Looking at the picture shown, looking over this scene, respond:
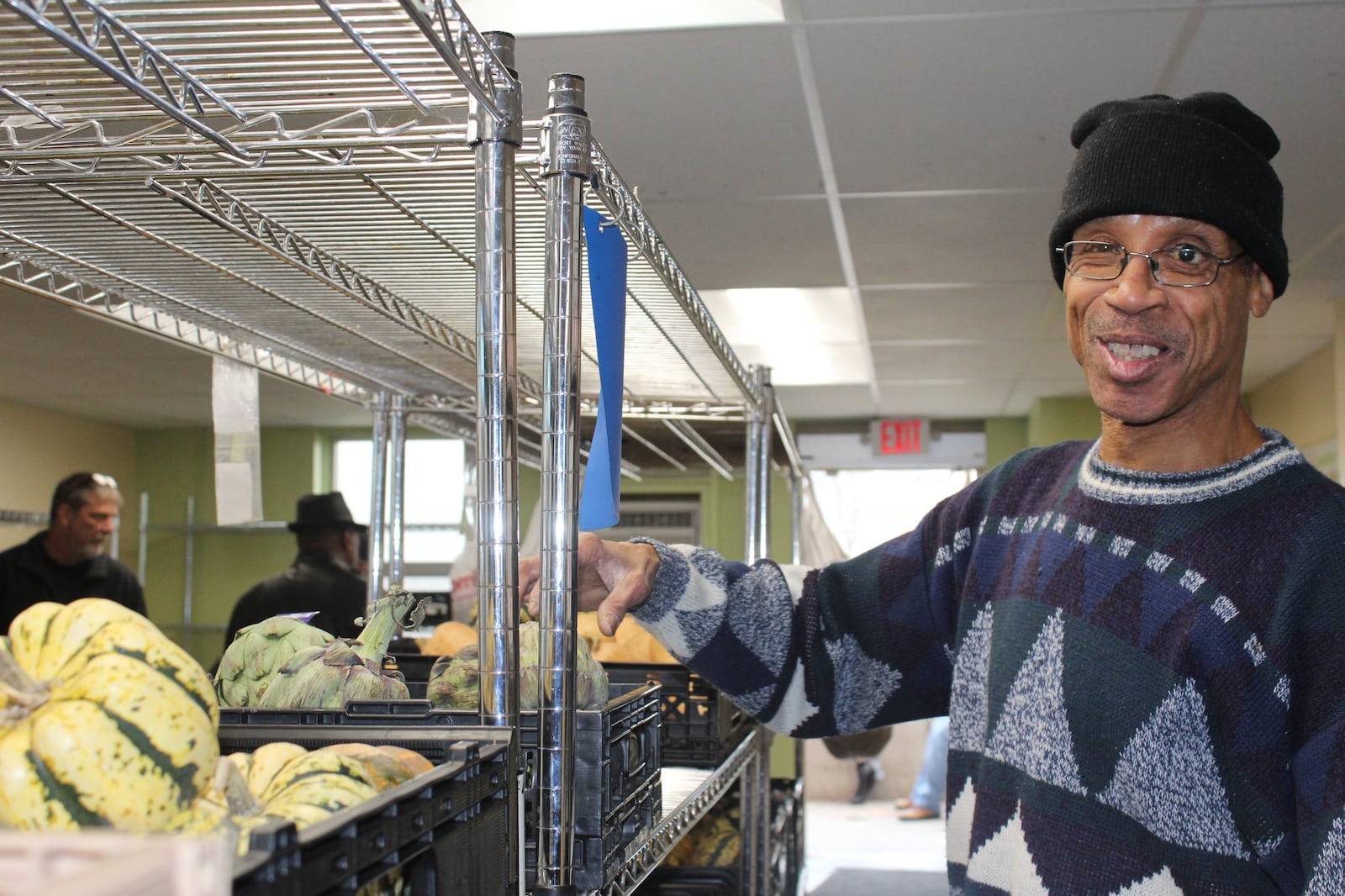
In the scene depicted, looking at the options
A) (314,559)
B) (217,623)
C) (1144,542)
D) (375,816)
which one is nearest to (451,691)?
(375,816)

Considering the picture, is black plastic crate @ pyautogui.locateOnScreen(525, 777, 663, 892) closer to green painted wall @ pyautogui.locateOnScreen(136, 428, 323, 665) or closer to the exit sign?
the exit sign

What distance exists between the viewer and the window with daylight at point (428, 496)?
7766 millimetres

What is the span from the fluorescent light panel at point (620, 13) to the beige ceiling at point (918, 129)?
0.09ft

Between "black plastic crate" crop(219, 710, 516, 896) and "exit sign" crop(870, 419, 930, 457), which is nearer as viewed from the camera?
"black plastic crate" crop(219, 710, 516, 896)

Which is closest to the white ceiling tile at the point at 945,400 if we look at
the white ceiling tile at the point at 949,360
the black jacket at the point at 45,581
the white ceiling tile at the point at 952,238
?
the white ceiling tile at the point at 949,360

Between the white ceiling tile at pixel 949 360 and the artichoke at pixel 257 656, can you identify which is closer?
the artichoke at pixel 257 656

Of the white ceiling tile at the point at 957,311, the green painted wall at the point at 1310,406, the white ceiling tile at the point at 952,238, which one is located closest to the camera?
the white ceiling tile at the point at 952,238

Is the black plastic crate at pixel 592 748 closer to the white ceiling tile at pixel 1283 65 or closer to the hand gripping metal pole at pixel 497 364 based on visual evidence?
the hand gripping metal pole at pixel 497 364

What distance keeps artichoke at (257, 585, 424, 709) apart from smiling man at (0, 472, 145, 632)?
310 cm

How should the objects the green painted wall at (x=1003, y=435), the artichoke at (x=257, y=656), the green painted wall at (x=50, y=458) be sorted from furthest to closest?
the green painted wall at (x=1003, y=435) → the green painted wall at (x=50, y=458) → the artichoke at (x=257, y=656)

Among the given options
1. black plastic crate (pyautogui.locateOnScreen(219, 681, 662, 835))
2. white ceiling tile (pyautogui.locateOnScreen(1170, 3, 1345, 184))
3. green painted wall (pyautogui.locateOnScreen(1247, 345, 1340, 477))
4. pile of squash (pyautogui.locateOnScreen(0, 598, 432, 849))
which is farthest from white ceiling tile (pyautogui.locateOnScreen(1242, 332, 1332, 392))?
pile of squash (pyautogui.locateOnScreen(0, 598, 432, 849))

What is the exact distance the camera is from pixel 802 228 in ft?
11.6

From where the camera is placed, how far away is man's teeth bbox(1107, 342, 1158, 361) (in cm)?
112

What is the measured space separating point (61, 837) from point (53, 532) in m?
4.01
